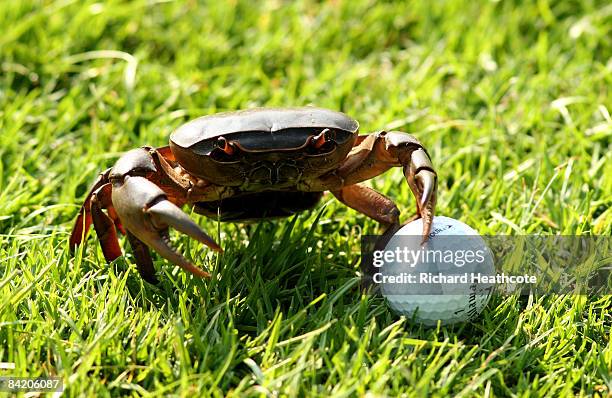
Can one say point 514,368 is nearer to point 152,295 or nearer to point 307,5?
point 152,295

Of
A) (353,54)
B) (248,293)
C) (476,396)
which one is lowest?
(476,396)

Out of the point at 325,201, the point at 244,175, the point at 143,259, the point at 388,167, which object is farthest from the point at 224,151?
the point at 325,201

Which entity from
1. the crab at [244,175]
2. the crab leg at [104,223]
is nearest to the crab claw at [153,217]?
the crab at [244,175]

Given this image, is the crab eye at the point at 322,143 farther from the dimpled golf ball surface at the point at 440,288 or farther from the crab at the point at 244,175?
the dimpled golf ball surface at the point at 440,288

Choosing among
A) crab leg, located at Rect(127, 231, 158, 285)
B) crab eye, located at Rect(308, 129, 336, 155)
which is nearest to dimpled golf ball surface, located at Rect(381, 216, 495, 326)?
crab eye, located at Rect(308, 129, 336, 155)

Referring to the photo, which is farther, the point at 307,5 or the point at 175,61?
the point at 307,5

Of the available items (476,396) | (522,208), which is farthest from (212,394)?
(522,208)
